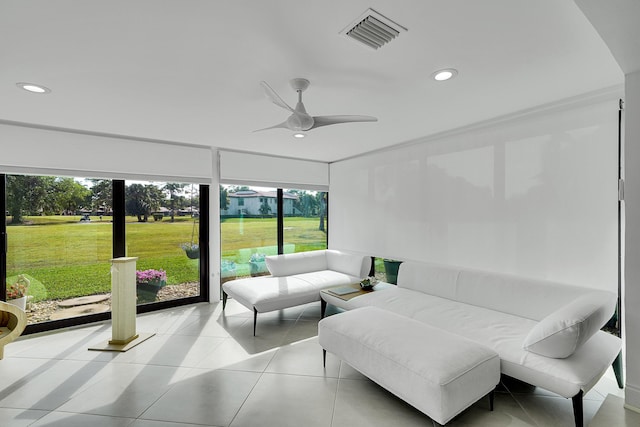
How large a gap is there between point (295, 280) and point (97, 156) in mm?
3004

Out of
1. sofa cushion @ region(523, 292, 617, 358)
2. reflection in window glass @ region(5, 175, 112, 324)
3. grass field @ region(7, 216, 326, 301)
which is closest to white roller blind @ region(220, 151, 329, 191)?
grass field @ region(7, 216, 326, 301)

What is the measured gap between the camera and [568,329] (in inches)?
74.5

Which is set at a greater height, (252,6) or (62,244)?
(252,6)

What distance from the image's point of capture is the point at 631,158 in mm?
2045

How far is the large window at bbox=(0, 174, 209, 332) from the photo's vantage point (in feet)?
11.6

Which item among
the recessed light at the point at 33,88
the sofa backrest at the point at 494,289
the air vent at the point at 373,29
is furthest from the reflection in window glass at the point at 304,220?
the air vent at the point at 373,29

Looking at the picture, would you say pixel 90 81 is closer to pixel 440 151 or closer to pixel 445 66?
pixel 445 66

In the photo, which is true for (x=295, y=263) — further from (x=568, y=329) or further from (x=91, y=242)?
(x=568, y=329)

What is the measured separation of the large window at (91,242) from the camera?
3533 mm

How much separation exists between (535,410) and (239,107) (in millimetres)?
3393

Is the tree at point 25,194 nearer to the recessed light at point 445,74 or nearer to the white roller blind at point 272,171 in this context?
the white roller blind at point 272,171

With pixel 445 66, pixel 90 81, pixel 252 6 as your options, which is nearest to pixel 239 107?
pixel 90 81

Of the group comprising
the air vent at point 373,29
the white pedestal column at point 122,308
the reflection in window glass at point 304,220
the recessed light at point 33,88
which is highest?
the air vent at point 373,29

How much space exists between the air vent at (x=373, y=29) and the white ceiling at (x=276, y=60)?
48 mm
